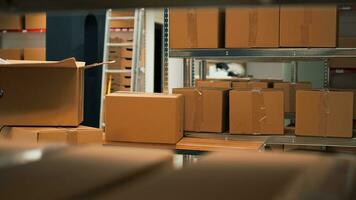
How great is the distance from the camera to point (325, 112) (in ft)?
8.82

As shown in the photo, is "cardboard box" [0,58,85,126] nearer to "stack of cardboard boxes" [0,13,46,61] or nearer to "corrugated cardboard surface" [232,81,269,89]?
"corrugated cardboard surface" [232,81,269,89]

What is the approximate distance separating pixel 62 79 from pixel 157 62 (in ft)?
12.5

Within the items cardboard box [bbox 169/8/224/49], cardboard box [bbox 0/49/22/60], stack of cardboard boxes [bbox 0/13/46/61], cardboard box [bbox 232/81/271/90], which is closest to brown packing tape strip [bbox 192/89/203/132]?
cardboard box [bbox 169/8/224/49]

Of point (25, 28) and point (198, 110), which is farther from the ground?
point (25, 28)

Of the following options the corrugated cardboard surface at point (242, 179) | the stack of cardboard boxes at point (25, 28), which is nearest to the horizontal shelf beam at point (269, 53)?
the corrugated cardboard surface at point (242, 179)

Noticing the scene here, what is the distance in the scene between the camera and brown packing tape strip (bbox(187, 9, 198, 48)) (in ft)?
9.16

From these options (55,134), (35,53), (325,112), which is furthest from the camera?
(35,53)

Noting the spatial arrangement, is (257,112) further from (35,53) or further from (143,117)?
(35,53)

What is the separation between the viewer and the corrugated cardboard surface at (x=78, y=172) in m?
0.56

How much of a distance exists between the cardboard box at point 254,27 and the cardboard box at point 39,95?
2.89 feet

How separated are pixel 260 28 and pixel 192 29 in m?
0.37

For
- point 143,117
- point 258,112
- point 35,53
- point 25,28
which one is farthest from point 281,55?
point 25,28

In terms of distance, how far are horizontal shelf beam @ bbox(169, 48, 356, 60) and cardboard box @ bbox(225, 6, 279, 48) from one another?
0.04 meters

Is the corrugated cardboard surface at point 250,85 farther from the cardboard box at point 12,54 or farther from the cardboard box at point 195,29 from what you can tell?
the cardboard box at point 12,54
